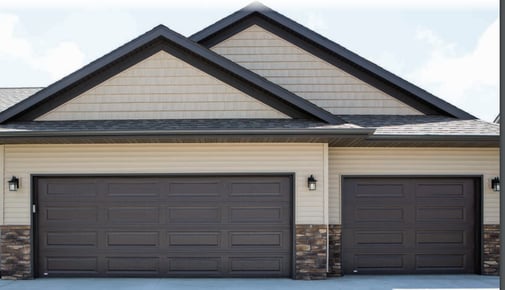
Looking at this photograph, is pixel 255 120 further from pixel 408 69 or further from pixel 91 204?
pixel 408 69

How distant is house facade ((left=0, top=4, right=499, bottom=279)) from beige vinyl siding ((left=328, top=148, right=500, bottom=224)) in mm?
30

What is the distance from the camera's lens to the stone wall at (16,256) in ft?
28.8

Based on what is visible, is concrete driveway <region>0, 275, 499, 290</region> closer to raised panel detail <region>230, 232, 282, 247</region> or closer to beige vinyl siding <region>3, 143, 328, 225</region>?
raised panel detail <region>230, 232, 282, 247</region>

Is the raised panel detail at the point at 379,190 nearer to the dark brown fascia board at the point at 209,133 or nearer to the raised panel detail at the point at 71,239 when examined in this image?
the dark brown fascia board at the point at 209,133

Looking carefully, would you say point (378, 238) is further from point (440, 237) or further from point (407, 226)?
point (440, 237)

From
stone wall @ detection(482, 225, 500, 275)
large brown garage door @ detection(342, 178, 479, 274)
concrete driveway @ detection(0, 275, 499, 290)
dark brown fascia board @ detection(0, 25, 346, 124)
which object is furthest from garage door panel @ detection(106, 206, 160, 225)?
stone wall @ detection(482, 225, 500, 275)

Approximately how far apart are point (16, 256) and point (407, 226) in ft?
27.1

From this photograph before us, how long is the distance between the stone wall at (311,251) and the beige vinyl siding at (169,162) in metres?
0.19

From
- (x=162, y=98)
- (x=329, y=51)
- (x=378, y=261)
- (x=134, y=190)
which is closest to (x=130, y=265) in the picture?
(x=134, y=190)

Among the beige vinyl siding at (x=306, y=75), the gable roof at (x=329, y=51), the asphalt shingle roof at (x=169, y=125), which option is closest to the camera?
the asphalt shingle roof at (x=169, y=125)

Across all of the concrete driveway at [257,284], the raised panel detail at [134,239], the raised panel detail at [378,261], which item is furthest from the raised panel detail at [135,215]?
the raised panel detail at [378,261]

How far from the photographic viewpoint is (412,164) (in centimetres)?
933

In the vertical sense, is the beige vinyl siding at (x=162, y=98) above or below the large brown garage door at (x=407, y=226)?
above

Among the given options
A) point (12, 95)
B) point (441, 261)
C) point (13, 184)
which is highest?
point (12, 95)
